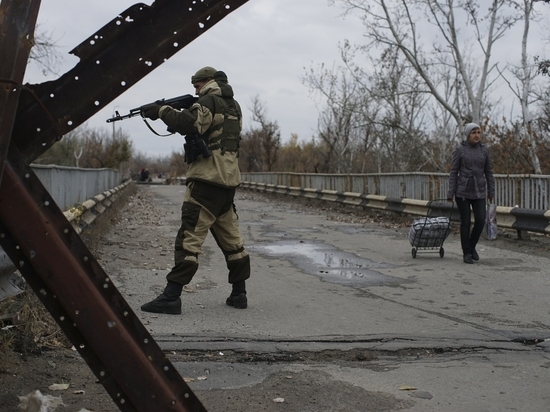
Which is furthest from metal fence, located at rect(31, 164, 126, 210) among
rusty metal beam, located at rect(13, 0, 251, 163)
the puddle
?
rusty metal beam, located at rect(13, 0, 251, 163)

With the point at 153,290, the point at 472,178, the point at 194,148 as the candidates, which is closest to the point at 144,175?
the point at 472,178

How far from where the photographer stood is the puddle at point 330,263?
28.4 ft

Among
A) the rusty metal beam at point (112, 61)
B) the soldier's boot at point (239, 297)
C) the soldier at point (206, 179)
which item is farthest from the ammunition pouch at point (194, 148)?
the rusty metal beam at point (112, 61)

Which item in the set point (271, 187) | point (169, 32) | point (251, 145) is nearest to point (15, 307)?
point (169, 32)

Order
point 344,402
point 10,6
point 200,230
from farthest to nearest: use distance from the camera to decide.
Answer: point 200,230
point 344,402
point 10,6

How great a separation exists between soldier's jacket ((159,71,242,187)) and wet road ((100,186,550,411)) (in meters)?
1.19

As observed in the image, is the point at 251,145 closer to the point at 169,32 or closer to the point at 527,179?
the point at 527,179

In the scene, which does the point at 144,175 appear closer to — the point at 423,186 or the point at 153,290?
the point at 423,186

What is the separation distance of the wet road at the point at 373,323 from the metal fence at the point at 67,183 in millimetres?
1053

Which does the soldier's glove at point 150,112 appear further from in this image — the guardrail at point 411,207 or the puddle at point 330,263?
the guardrail at point 411,207

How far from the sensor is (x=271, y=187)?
116 ft

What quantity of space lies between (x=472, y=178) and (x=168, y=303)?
579cm

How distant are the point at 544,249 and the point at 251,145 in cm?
5144

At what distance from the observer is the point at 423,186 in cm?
1747
